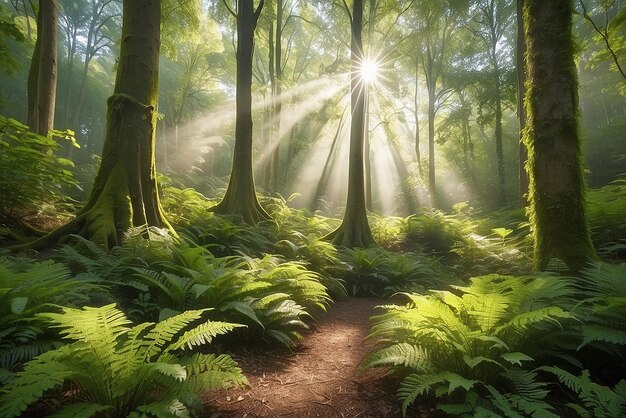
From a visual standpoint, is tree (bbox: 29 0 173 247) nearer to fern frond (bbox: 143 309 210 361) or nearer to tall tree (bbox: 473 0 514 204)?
fern frond (bbox: 143 309 210 361)

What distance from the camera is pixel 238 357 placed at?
10.0 ft

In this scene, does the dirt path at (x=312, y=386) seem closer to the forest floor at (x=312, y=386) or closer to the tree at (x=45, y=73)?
the forest floor at (x=312, y=386)

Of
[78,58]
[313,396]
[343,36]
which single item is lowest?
[313,396]

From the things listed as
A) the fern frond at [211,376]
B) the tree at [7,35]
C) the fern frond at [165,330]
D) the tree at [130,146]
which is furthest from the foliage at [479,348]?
the tree at [7,35]

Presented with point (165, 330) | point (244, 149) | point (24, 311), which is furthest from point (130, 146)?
point (165, 330)

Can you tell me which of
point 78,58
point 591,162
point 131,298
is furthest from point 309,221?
point 78,58

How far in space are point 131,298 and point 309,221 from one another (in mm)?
6757

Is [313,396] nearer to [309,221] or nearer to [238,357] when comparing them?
[238,357]

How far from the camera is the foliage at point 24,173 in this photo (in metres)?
4.98

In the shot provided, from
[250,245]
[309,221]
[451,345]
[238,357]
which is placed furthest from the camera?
[309,221]

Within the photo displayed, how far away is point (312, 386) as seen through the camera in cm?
264

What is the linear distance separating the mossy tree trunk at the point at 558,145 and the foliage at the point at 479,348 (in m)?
1.50

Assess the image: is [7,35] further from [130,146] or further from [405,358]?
[405,358]

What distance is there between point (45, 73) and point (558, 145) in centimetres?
1097
